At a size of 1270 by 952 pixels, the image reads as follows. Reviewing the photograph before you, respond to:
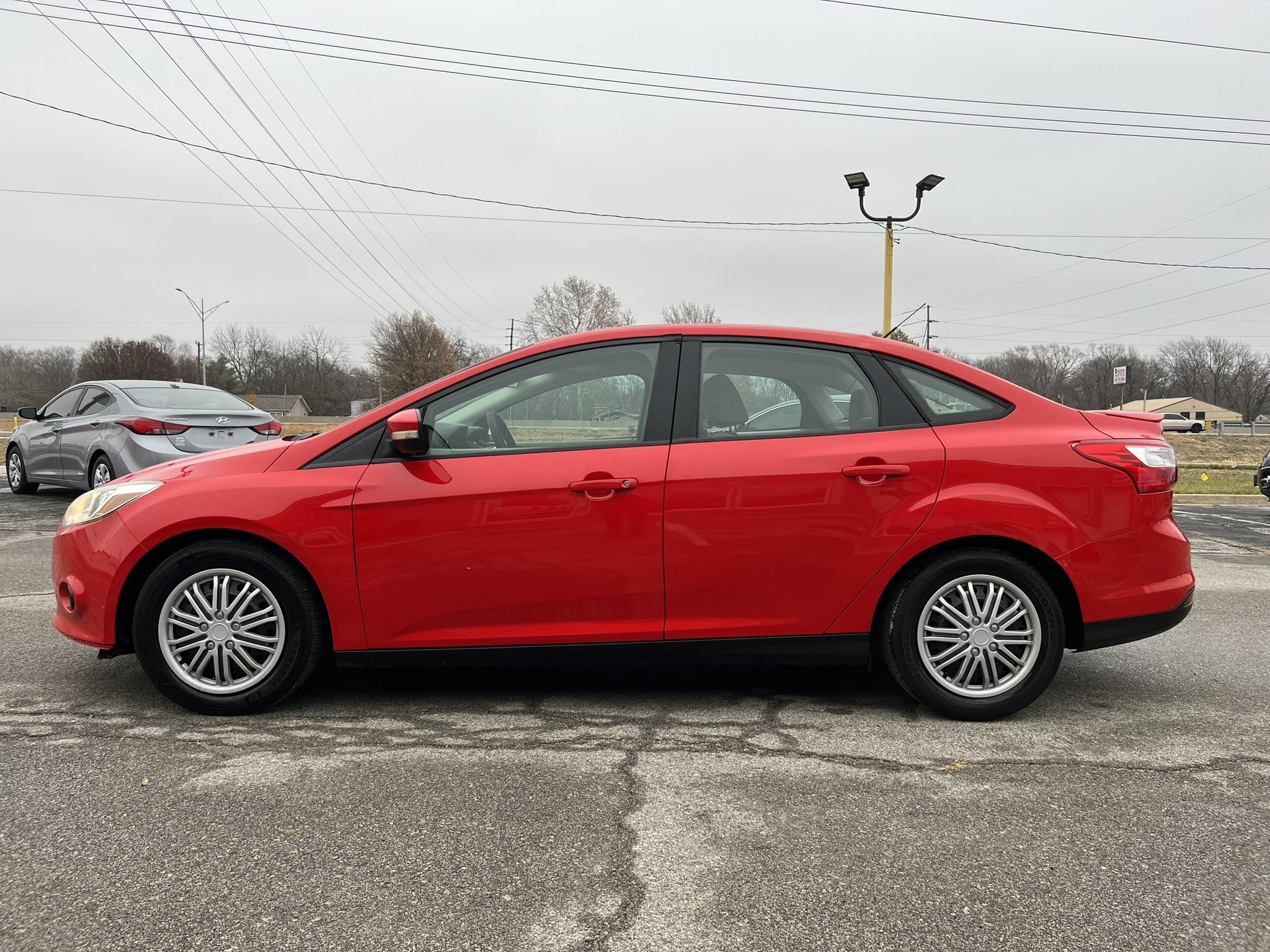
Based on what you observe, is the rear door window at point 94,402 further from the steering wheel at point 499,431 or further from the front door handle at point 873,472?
the front door handle at point 873,472

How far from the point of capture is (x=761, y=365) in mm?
3826

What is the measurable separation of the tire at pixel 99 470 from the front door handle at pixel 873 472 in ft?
30.0

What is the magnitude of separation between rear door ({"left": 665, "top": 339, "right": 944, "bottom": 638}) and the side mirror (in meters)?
0.99

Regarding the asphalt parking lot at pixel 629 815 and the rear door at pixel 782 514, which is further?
the rear door at pixel 782 514

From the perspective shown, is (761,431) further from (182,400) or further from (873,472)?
(182,400)

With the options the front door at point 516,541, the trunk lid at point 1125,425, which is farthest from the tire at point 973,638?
the front door at point 516,541

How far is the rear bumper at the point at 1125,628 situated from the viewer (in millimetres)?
3652

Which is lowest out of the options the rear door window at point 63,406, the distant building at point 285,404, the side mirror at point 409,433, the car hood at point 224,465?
the car hood at point 224,465

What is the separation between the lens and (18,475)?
470 inches

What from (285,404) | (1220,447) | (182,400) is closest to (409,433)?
(182,400)

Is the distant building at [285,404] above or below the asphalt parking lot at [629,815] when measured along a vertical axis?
above

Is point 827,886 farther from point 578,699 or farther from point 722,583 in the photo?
point 578,699

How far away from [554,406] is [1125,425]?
236cm

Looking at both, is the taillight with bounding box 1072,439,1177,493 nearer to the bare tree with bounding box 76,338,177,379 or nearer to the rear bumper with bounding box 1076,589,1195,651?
the rear bumper with bounding box 1076,589,1195,651
